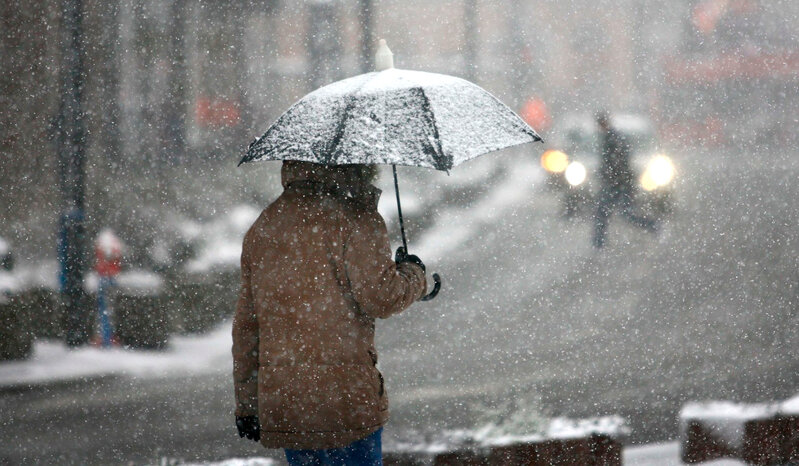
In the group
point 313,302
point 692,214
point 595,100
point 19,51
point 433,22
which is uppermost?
point 433,22

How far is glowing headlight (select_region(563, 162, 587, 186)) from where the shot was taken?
1420 cm

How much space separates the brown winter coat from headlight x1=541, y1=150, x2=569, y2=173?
484 inches

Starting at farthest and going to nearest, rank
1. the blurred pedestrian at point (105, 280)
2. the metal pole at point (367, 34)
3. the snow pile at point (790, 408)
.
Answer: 1. the metal pole at point (367, 34)
2. the blurred pedestrian at point (105, 280)
3. the snow pile at point (790, 408)

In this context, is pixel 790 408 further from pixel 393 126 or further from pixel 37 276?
pixel 37 276

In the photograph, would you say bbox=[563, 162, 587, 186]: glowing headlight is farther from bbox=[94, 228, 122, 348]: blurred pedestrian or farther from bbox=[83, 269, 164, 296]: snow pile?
bbox=[94, 228, 122, 348]: blurred pedestrian

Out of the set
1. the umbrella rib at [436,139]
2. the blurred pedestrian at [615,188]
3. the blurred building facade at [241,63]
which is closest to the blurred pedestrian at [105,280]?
the blurred building facade at [241,63]

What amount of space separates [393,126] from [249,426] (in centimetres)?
102

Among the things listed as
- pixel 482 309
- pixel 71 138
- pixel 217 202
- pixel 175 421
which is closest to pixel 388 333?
pixel 482 309

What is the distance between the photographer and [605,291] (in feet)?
33.6

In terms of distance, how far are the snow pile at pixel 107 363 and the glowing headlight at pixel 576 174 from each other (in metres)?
7.40

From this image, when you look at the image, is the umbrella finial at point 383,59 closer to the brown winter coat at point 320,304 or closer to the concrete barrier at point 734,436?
the brown winter coat at point 320,304

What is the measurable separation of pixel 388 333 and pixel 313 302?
6083 millimetres

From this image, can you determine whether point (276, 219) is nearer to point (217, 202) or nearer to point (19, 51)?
point (19, 51)

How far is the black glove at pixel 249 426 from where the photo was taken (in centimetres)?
282
